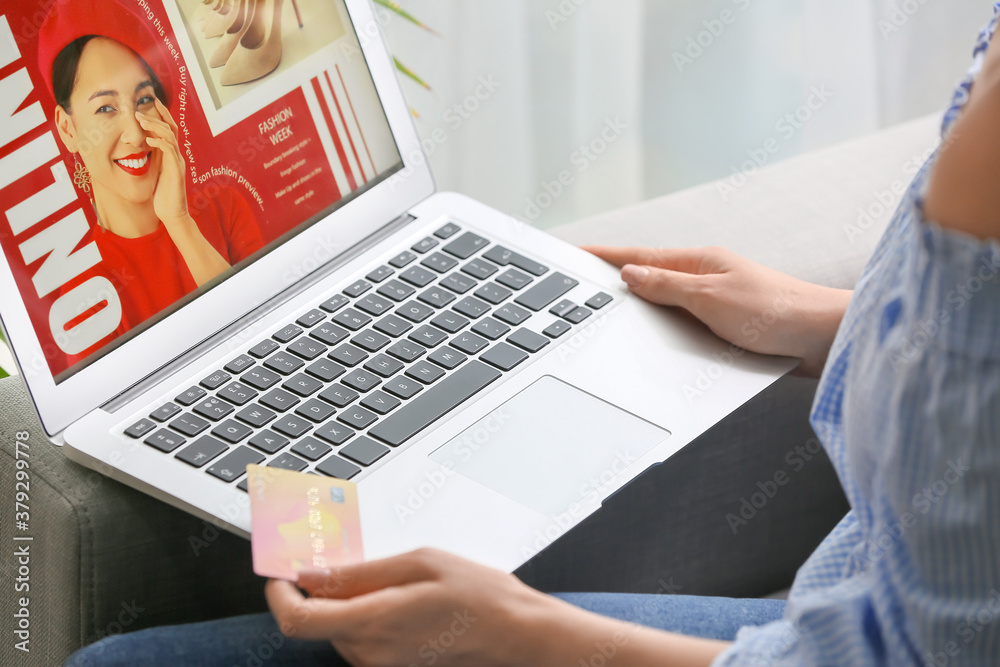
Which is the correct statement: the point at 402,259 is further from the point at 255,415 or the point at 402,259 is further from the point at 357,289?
the point at 255,415

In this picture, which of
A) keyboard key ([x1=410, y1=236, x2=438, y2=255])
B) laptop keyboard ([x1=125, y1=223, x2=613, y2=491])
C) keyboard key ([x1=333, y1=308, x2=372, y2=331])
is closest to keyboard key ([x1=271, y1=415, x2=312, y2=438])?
laptop keyboard ([x1=125, y1=223, x2=613, y2=491])

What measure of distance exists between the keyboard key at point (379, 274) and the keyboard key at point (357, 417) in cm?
14

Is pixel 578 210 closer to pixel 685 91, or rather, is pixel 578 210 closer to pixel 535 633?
pixel 685 91

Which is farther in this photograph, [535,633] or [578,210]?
[578,210]

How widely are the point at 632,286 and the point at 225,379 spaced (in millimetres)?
305

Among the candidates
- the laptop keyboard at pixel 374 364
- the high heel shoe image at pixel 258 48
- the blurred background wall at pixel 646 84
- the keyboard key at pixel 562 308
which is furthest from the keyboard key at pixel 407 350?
the blurred background wall at pixel 646 84

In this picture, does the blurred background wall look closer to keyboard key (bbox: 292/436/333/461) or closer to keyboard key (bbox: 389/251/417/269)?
keyboard key (bbox: 389/251/417/269)

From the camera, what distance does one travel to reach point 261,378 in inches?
27.4

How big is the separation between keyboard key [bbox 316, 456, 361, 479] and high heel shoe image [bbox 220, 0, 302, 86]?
0.94 feet

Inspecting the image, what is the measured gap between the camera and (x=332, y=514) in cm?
59

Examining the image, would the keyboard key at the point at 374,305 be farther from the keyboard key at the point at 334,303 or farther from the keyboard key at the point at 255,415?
the keyboard key at the point at 255,415

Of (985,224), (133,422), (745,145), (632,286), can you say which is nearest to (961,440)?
(985,224)

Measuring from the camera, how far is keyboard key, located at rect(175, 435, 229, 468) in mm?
628

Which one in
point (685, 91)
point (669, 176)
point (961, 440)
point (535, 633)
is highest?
point (961, 440)
